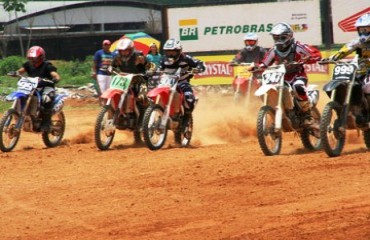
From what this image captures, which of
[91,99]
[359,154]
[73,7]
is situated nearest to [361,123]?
[359,154]

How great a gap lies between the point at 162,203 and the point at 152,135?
4.83 meters

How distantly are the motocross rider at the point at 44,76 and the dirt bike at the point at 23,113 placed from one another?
8 cm

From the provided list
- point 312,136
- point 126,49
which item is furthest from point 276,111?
point 126,49

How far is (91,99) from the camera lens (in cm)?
2823

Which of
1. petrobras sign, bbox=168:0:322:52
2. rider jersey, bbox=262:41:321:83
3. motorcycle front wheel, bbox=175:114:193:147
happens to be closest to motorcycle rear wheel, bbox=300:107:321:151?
rider jersey, bbox=262:41:321:83

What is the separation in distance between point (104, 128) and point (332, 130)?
393cm

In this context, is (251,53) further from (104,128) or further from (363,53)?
(363,53)

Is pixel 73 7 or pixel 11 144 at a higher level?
pixel 73 7

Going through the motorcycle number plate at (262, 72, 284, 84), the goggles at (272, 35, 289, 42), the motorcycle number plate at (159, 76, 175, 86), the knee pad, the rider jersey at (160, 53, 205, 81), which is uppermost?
the goggles at (272, 35, 289, 42)

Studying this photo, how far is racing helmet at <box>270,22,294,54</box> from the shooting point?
42.0 feet

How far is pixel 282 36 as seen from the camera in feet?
42.2

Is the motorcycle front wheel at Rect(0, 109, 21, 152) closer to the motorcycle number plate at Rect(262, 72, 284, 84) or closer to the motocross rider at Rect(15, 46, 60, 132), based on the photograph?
the motocross rider at Rect(15, 46, 60, 132)

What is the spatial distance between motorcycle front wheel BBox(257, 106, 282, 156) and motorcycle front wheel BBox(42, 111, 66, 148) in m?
4.82

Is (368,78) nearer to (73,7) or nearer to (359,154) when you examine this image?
(359,154)
